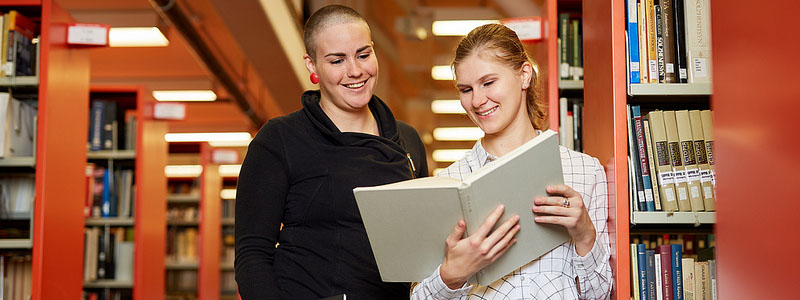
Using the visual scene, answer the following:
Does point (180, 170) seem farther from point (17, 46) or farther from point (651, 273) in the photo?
point (651, 273)

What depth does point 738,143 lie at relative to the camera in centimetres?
159

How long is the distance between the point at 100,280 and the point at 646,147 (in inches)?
167

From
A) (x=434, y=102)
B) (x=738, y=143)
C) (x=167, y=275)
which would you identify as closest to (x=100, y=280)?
(x=167, y=275)

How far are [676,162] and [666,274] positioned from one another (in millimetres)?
286

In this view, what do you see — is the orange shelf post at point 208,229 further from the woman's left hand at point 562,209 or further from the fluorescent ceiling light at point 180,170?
the woman's left hand at point 562,209

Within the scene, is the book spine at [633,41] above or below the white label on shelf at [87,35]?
below

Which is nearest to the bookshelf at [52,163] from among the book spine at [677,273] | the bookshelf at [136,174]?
the bookshelf at [136,174]

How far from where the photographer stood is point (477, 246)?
162 centimetres

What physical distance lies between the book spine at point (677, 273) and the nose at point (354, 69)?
36.5 inches

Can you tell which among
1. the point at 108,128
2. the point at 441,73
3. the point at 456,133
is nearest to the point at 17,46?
the point at 108,128

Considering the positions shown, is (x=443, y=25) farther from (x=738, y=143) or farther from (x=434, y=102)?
(x=738, y=143)

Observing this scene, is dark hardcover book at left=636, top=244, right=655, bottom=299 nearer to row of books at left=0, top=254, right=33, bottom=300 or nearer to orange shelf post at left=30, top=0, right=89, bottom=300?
orange shelf post at left=30, top=0, right=89, bottom=300

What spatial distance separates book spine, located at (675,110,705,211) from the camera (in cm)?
221

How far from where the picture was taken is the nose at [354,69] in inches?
80.4
